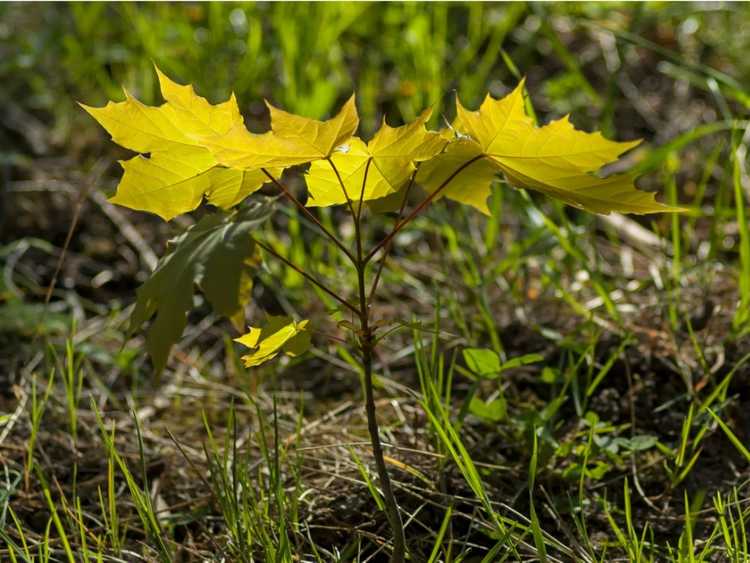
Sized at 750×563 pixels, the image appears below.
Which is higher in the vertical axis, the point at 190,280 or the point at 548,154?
the point at 548,154

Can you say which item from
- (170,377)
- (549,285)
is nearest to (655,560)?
(549,285)

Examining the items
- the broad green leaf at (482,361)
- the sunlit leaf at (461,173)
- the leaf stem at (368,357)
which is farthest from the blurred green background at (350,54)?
the leaf stem at (368,357)

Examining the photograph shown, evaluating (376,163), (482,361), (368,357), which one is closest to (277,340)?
(368,357)

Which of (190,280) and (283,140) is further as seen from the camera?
(190,280)

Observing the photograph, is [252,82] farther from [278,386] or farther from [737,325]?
[737,325]

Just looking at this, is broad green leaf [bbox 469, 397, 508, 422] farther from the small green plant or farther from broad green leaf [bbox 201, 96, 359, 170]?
broad green leaf [bbox 201, 96, 359, 170]

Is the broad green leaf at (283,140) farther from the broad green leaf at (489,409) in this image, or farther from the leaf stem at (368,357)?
the broad green leaf at (489,409)

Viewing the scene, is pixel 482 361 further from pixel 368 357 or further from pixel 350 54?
pixel 350 54

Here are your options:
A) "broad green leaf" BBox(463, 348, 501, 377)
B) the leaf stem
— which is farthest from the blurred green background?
the leaf stem
